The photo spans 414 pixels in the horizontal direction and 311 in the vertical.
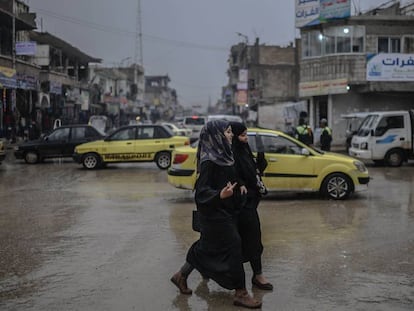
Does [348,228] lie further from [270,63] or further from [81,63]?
[270,63]

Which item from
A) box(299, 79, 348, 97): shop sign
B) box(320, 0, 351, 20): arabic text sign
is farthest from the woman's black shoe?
box(320, 0, 351, 20): arabic text sign

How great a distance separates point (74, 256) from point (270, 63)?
55.8 meters

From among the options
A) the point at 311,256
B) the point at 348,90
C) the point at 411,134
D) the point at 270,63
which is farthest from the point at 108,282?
the point at 270,63

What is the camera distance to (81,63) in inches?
1992

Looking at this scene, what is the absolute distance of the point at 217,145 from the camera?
5.09m

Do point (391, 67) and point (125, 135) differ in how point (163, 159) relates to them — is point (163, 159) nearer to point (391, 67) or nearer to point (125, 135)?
point (125, 135)

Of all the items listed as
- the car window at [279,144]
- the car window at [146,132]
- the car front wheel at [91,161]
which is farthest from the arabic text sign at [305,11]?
the car window at [279,144]

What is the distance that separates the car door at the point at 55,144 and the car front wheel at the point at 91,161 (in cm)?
314

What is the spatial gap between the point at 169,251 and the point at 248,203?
2.15 m

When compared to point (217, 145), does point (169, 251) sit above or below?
below

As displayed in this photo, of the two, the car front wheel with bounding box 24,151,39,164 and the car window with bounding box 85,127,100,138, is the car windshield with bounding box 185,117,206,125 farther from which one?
the car front wheel with bounding box 24,151,39,164

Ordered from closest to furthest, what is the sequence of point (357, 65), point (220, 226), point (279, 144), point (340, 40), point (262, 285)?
point (220, 226) < point (262, 285) < point (279, 144) < point (357, 65) < point (340, 40)

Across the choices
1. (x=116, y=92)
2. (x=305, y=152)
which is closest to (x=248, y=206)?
(x=305, y=152)

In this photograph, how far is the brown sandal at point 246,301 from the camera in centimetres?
514
